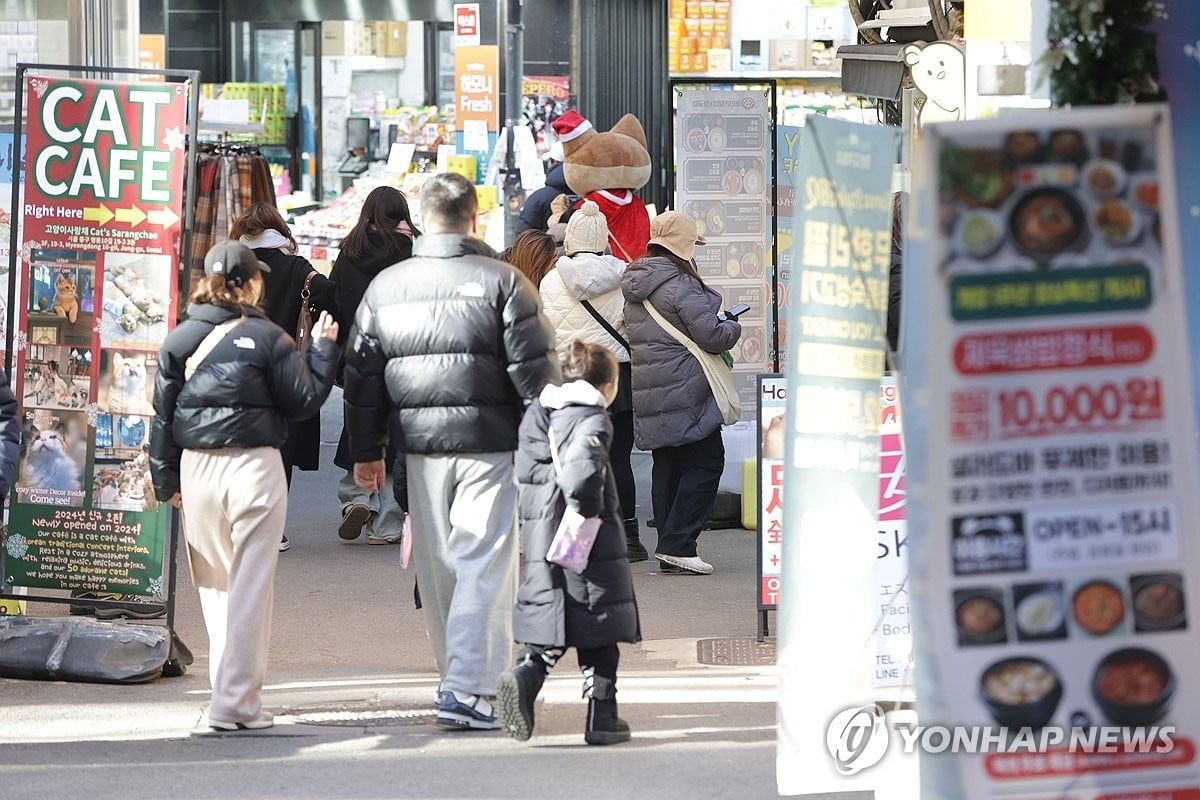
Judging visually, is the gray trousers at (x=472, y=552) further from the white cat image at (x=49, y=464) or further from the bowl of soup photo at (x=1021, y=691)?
the bowl of soup photo at (x=1021, y=691)

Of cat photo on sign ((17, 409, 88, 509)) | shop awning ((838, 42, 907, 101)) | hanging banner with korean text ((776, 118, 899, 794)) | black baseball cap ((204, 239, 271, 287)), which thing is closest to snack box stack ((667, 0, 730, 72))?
shop awning ((838, 42, 907, 101))

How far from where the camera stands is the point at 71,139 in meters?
6.92

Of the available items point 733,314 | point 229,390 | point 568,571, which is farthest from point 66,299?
point 733,314

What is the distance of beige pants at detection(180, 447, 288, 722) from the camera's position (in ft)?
20.0

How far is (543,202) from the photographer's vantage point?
11242 millimetres

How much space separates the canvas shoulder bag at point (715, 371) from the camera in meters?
8.95

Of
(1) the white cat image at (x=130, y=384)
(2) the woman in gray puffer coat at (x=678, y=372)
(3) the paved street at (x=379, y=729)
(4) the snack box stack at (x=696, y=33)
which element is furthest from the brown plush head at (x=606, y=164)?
(4) the snack box stack at (x=696, y=33)

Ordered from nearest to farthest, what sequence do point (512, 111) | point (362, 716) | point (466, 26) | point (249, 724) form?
1. point (249, 724)
2. point (362, 716)
3. point (512, 111)
4. point (466, 26)

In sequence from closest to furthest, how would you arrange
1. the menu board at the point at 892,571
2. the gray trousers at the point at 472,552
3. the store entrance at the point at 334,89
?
the menu board at the point at 892,571 → the gray trousers at the point at 472,552 → the store entrance at the point at 334,89

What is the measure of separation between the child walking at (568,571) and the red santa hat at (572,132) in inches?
189

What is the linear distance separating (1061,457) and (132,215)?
4390mm

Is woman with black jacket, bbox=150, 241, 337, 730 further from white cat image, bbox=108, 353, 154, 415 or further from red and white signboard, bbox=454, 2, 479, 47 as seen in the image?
red and white signboard, bbox=454, 2, 479, 47

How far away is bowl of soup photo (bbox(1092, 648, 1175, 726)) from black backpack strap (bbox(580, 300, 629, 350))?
5.76 m

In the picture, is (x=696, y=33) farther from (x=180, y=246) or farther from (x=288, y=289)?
(x=180, y=246)
